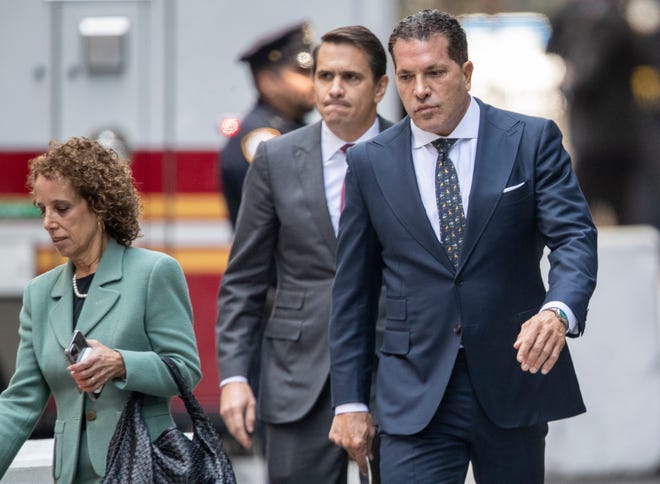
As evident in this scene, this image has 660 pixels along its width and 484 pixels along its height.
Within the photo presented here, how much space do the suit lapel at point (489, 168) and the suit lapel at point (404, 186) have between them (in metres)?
0.11

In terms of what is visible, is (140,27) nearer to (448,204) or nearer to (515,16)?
(448,204)

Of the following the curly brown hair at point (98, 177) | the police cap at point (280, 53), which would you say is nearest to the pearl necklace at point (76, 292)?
the curly brown hair at point (98, 177)

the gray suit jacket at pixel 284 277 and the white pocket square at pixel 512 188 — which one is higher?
the white pocket square at pixel 512 188

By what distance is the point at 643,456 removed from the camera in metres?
8.63

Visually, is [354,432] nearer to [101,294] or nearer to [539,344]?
[539,344]

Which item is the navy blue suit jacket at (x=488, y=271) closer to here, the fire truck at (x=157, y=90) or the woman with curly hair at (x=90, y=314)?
the woman with curly hair at (x=90, y=314)

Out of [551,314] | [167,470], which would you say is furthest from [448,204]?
[167,470]

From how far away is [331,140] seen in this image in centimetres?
556

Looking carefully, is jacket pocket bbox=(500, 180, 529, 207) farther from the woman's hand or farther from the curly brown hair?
the woman's hand

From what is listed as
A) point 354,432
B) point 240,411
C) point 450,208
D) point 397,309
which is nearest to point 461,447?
point 354,432

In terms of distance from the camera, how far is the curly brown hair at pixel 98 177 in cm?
422

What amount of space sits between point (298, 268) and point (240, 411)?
52cm

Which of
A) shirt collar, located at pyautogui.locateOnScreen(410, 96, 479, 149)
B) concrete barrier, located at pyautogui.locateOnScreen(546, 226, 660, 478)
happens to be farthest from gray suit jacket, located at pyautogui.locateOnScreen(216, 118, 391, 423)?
concrete barrier, located at pyautogui.locateOnScreen(546, 226, 660, 478)

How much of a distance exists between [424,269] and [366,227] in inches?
10.2
